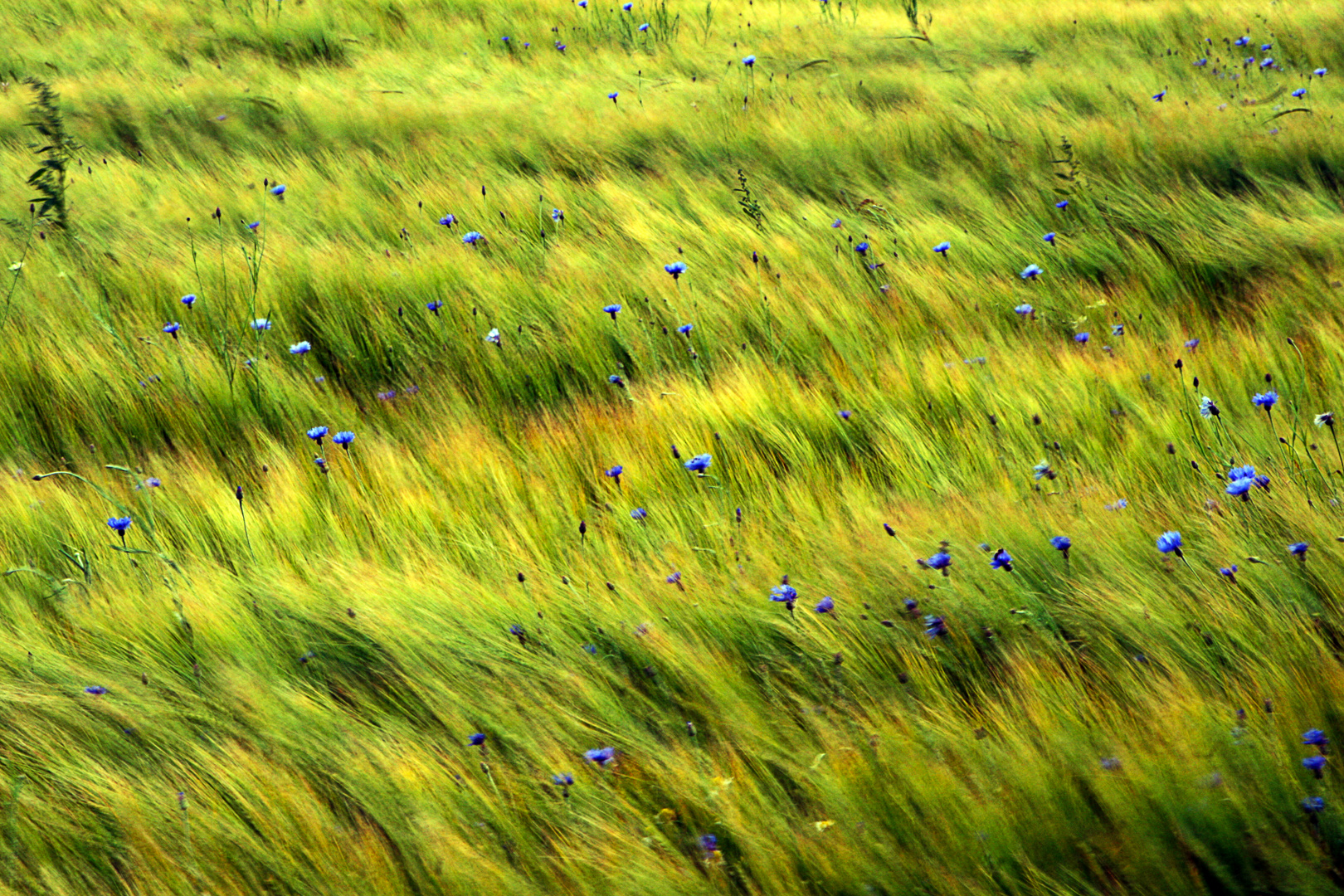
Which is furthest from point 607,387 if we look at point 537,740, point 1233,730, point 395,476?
point 1233,730

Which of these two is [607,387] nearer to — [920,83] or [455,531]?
[455,531]

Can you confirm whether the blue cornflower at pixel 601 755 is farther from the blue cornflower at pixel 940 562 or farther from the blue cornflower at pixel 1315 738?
the blue cornflower at pixel 1315 738

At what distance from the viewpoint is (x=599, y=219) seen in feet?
10.6

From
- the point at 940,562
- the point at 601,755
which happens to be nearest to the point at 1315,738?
the point at 940,562

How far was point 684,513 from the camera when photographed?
1731 millimetres

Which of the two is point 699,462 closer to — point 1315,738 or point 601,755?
point 601,755

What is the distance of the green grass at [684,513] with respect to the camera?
113 centimetres

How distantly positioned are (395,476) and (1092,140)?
297cm

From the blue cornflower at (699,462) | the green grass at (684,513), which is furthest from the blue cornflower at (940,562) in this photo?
the blue cornflower at (699,462)

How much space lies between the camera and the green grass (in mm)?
1132

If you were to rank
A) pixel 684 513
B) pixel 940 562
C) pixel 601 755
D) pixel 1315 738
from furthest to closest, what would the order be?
1. pixel 684 513
2. pixel 940 562
3. pixel 601 755
4. pixel 1315 738

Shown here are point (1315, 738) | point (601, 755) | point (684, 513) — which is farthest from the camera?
point (684, 513)

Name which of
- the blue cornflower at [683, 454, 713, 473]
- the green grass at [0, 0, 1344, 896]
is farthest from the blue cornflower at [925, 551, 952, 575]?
the blue cornflower at [683, 454, 713, 473]

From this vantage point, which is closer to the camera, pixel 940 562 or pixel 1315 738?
pixel 1315 738
